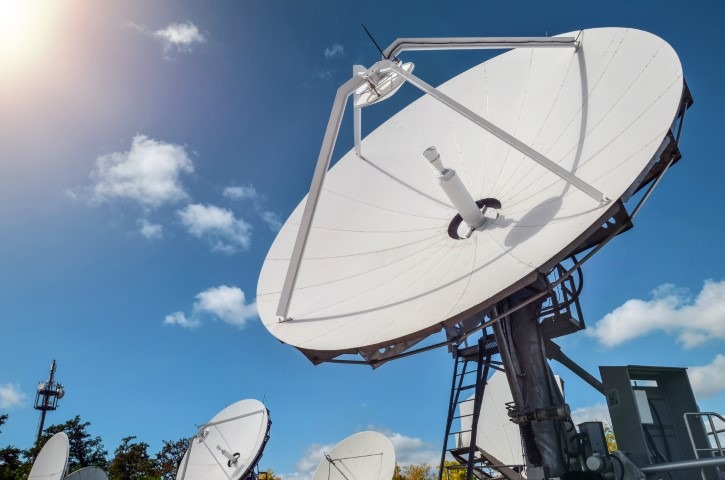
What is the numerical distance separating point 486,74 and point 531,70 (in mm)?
1540

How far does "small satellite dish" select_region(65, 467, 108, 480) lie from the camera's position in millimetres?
35562

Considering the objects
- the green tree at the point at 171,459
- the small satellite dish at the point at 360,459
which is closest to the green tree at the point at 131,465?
the green tree at the point at 171,459

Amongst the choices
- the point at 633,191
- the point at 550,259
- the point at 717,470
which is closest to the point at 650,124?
the point at 633,191

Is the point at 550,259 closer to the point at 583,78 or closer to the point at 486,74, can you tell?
the point at 583,78

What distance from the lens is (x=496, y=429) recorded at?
23312mm

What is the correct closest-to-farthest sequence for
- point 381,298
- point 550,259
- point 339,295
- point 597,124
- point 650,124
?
point 550,259 < point 650,124 < point 597,124 < point 381,298 < point 339,295

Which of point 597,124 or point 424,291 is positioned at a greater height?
point 597,124

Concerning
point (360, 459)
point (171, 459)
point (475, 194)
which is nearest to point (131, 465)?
point (171, 459)

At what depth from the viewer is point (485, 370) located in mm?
15672

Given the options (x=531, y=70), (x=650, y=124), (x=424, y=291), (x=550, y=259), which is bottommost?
(x=550, y=259)

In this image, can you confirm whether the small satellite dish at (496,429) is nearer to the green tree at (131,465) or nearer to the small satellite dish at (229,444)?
the small satellite dish at (229,444)

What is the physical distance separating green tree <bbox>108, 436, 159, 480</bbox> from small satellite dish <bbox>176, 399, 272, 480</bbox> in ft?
94.0

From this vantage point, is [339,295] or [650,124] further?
[339,295]

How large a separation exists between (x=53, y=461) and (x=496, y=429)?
2396 cm
